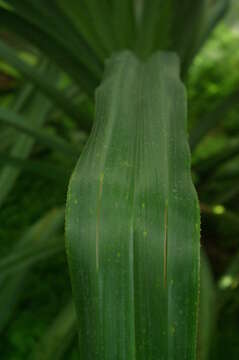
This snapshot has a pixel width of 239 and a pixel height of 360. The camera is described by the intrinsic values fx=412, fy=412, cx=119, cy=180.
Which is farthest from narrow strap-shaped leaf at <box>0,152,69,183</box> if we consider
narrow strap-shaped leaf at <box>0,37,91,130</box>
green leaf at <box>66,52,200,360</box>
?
green leaf at <box>66,52,200,360</box>

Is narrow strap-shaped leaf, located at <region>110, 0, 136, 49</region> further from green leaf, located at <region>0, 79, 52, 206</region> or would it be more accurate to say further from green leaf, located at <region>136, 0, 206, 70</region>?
green leaf, located at <region>0, 79, 52, 206</region>

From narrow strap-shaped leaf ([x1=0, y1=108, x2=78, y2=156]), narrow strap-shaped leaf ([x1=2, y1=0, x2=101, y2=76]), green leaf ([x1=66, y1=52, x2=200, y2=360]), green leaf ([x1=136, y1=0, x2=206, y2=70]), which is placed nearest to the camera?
green leaf ([x1=66, y1=52, x2=200, y2=360])

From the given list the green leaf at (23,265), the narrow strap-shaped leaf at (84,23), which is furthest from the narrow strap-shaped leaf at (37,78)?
the green leaf at (23,265)

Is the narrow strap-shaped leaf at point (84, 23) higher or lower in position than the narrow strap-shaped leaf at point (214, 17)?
lower

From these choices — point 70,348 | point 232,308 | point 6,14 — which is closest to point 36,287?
point 70,348

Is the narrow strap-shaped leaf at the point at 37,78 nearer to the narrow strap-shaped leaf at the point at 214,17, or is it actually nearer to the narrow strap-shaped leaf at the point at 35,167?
the narrow strap-shaped leaf at the point at 35,167

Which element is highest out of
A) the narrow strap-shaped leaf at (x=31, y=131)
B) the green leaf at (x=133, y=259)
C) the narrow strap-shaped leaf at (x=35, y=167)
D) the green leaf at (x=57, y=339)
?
the narrow strap-shaped leaf at (x=31, y=131)

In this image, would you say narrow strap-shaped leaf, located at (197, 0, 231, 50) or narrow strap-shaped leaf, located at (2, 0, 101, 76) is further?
narrow strap-shaped leaf, located at (197, 0, 231, 50)

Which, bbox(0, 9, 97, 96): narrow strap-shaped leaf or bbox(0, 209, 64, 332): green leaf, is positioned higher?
bbox(0, 9, 97, 96): narrow strap-shaped leaf
